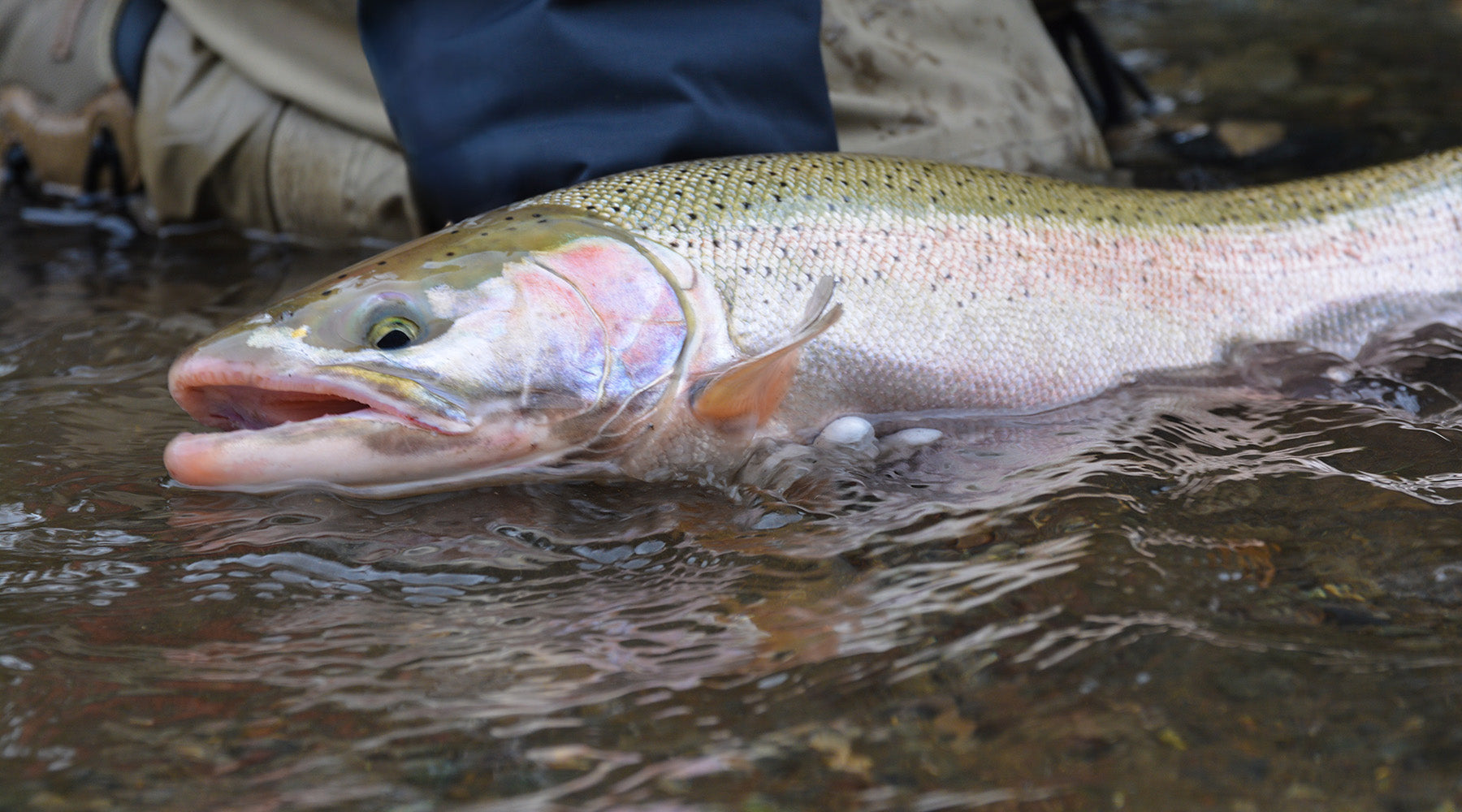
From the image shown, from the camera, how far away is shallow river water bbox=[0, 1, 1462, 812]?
4.38ft

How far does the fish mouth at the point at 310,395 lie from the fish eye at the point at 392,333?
0.22 feet

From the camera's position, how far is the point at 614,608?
67.5 inches

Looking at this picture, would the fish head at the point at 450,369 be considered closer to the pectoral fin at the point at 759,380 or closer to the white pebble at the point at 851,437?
the pectoral fin at the point at 759,380

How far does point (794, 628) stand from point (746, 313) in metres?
0.78

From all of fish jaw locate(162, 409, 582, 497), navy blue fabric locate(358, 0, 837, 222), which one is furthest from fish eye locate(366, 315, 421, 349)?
navy blue fabric locate(358, 0, 837, 222)

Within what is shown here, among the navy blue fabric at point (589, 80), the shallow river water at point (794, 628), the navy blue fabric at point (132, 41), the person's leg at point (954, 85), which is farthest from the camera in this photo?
the navy blue fabric at point (132, 41)

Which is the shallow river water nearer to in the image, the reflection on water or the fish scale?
the reflection on water

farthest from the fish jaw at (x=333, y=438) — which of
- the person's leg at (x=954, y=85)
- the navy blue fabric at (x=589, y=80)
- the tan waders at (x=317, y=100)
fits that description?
the person's leg at (x=954, y=85)

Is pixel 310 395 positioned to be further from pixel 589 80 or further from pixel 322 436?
pixel 589 80

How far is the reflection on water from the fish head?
8cm

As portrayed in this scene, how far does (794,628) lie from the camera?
162 cm

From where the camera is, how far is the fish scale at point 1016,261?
7.54 feet

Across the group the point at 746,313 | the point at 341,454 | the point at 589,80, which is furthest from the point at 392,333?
the point at 589,80

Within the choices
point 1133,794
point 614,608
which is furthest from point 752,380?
point 1133,794
